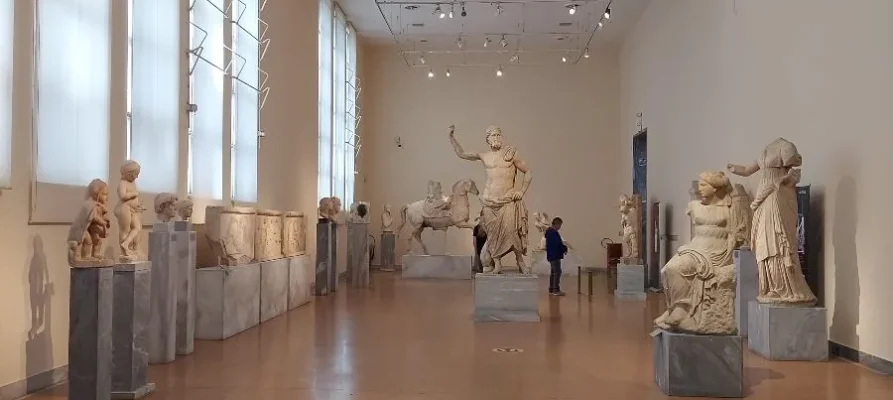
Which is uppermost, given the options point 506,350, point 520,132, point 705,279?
point 520,132

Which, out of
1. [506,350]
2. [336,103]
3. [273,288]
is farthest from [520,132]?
[506,350]

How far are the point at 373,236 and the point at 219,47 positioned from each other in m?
12.5

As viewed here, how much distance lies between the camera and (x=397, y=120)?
23859mm

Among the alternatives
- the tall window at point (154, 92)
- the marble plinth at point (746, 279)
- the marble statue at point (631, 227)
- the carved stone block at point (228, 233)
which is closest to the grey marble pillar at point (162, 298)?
the tall window at point (154, 92)

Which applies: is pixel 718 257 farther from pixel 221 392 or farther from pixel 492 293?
pixel 492 293

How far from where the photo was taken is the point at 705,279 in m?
6.58

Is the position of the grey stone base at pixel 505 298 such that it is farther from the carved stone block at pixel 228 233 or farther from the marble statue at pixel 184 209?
the marble statue at pixel 184 209

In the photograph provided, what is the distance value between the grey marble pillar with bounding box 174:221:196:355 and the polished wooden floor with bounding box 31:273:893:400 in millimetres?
235

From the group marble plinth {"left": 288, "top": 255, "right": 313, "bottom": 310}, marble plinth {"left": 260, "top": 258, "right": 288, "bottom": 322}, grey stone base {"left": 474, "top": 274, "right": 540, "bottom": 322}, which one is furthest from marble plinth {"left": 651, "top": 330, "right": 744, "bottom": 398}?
marble plinth {"left": 288, "top": 255, "right": 313, "bottom": 310}

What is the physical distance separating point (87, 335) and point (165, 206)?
119 inches

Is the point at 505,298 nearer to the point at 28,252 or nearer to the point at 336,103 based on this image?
the point at 28,252

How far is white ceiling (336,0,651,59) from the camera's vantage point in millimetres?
19016

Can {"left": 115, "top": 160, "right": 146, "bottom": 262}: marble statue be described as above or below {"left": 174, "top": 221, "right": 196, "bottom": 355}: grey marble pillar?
above

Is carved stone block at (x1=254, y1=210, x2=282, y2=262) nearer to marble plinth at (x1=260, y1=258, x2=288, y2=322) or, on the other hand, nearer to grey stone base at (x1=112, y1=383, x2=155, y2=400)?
marble plinth at (x1=260, y1=258, x2=288, y2=322)
